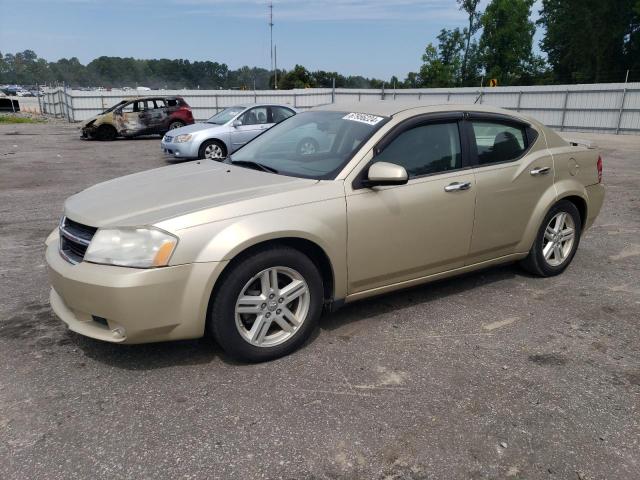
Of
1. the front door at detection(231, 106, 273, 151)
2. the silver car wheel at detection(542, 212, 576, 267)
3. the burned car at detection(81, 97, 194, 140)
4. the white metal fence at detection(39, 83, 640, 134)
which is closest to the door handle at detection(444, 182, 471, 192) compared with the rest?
the silver car wheel at detection(542, 212, 576, 267)

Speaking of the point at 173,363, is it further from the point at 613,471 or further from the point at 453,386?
the point at 613,471

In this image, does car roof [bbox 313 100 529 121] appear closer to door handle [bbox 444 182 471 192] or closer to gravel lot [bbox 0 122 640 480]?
door handle [bbox 444 182 471 192]

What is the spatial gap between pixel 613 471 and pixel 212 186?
272cm

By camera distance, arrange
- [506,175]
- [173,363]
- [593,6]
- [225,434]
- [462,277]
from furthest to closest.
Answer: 1. [593,6]
2. [462,277]
3. [506,175]
4. [173,363]
5. [225,434]

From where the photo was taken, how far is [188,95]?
28609 millimetres

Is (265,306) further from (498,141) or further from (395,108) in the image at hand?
(498,141)

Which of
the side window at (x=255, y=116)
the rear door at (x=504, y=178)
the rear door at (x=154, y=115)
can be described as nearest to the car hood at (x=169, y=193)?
the rear door at (x=504, y=178)

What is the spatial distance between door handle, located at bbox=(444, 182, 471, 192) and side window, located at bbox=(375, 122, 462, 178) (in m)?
0.14

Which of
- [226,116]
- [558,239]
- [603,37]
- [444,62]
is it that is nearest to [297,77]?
[444,62]

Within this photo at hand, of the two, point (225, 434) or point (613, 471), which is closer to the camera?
point (613, 471)

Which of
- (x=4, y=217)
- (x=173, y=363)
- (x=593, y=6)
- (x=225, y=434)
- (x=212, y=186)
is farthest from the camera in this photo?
(x=593, y=6)

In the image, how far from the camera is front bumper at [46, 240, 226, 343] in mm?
2920

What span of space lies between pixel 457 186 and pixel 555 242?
1498mm

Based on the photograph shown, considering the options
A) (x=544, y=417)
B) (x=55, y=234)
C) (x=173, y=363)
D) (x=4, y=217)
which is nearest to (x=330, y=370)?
(x=173, y=363)
